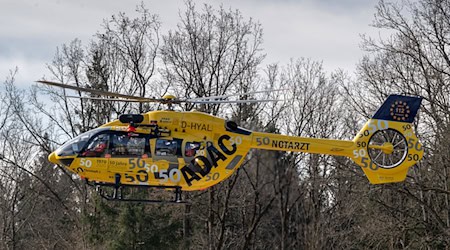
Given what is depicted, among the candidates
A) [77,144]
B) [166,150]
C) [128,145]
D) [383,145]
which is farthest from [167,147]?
[383,145]

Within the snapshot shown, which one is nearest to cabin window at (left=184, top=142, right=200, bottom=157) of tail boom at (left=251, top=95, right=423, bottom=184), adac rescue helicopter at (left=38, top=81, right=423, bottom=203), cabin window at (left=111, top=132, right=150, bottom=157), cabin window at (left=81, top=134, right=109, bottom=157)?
adac rescue helicopter at (left=38, top=81, right=423, bottom=203)

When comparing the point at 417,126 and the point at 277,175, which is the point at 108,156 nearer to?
the point at 277,175

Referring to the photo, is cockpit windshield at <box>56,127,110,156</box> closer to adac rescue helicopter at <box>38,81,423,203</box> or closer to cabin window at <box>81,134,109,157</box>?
adac rescue helicopter at <box>38,81,423,203</box>

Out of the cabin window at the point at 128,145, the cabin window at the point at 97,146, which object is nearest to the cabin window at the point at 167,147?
the cabin window at the point at 128,145

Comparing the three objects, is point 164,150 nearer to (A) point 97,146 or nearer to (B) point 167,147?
(B) point 167,147

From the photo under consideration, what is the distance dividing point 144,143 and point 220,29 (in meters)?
15.3

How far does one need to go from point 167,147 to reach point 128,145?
2.96 feet

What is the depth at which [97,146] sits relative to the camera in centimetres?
1374

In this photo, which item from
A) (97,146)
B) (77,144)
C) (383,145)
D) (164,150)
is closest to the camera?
(164,150)

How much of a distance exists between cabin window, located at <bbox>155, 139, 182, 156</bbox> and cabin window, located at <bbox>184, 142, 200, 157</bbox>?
0.53ft

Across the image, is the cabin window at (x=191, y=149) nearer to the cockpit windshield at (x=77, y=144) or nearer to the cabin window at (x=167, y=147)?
the cabin window at (x=167, y=147)

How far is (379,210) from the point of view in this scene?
24.1m

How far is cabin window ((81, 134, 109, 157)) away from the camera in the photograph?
13703 millimetres

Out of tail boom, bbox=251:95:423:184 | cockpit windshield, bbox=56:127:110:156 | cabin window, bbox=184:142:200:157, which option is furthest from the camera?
tail boom, bbox=251:95:423:184
